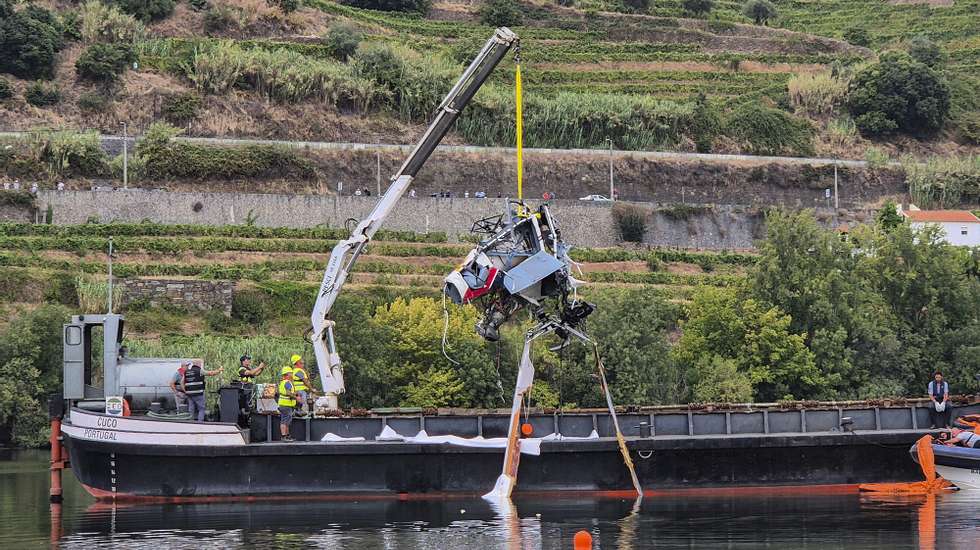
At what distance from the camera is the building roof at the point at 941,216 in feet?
258

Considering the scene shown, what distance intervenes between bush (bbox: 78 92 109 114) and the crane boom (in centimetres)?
5012

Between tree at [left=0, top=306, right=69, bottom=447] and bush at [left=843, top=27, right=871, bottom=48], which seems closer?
tree at [left=0, top=306, right=69, bottom=447]

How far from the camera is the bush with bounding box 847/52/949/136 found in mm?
99250

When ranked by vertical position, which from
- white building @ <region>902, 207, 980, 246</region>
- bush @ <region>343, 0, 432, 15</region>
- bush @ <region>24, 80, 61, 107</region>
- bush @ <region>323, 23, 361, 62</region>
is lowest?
white building @ <region>902, 207, 980, 246</region>

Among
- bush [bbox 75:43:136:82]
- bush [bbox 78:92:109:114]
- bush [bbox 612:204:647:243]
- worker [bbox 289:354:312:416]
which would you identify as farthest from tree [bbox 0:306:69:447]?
bush [bbox 75:43:136:82]

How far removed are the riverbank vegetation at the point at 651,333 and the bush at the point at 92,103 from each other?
2359 cm

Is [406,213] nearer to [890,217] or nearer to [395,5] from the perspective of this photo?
[890,217]

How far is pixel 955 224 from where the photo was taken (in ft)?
261

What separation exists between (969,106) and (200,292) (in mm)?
63595

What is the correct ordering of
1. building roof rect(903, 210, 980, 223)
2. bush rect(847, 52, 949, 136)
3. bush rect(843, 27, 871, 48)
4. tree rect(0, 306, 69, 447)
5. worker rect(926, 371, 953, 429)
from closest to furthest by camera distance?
1. worker rect(926, 371, 953, 429)
2. tree rect(0, 306, 69, 447)
3. building roof rect(903, 210, 980, 223)
4. bush rect(847, 52, 949, 136)
5. bush rect(843, 27, 871, 48)

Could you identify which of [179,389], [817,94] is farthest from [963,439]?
[817,94]

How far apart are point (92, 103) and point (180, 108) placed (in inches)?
181

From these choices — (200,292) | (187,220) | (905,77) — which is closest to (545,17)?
(905,77)

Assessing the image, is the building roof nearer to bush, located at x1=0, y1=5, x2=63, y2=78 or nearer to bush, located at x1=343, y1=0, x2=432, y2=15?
bush, located at x1=343, y1=0, x2=432, y2=15
